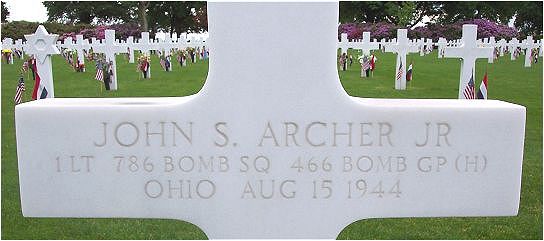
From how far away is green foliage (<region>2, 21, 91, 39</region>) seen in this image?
40.5m

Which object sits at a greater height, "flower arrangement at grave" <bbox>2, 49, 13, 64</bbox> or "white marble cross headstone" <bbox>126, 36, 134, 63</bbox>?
"white marble cross headstone" <bbox>126, 36, 134, 63</bbox>

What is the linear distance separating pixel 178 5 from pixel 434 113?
166 ft

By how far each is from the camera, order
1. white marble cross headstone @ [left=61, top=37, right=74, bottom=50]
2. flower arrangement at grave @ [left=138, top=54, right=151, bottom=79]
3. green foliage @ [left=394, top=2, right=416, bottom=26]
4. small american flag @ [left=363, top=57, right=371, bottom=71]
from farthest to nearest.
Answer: green foliage @ [left=394, top=2, right=416, bottom=26], white marble cross headstone @ [left=61, top=37, right=74, bottom=50], small american flag @ [left=363, top=57, right=371, bottom=71], flower arrangement at grave @ [left=138, top=54, right=151, bottom=79]

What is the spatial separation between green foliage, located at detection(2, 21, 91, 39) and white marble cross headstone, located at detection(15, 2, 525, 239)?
4063 cm

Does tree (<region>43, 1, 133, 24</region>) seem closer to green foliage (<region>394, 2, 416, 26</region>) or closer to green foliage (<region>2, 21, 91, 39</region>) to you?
green foliage (<region>2, 21, 91, 39</region>)

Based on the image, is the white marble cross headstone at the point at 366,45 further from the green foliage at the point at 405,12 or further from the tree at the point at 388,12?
the tree at the point at 388,12

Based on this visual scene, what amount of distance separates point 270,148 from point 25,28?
44448 millimetres

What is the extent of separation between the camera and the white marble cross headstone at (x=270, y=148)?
2121 mm

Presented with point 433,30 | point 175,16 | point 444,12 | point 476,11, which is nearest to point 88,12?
point 175,16

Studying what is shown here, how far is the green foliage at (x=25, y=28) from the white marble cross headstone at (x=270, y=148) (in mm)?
40627

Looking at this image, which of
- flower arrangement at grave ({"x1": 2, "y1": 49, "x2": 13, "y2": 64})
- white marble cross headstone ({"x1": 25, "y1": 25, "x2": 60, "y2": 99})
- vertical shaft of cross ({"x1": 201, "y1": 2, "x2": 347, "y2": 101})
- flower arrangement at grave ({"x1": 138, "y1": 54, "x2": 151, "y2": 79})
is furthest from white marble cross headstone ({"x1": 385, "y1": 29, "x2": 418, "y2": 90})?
flower arrangement at grave ({"x1": 2, "y1": 49, "x2": 13, "y2": 64})

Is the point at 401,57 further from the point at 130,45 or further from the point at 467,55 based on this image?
the point at 130,45

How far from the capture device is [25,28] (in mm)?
42094

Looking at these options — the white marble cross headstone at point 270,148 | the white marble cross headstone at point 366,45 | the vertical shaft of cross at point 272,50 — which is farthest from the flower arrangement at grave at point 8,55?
the vertical shaft of cross at point 272,50
